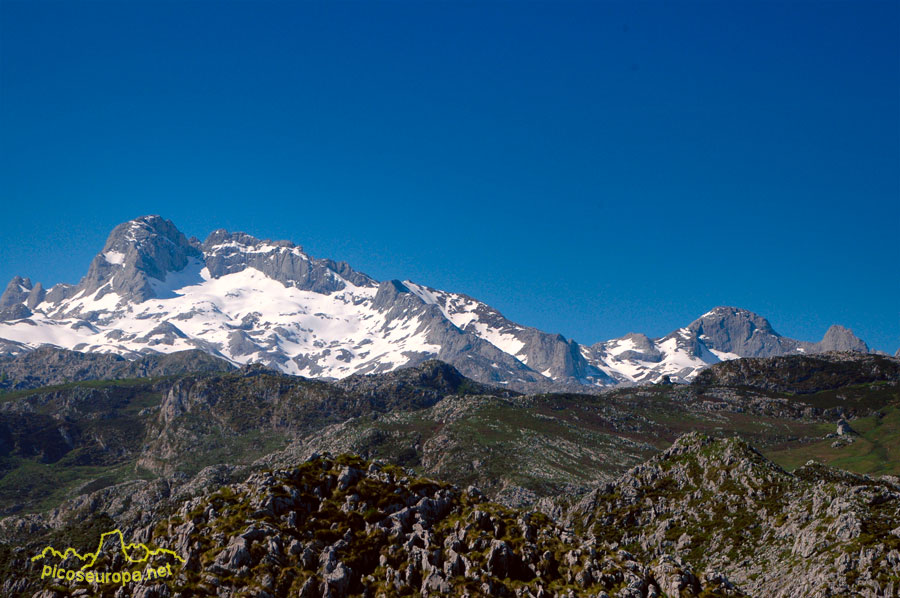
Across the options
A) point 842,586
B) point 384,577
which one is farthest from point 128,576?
point 842,586

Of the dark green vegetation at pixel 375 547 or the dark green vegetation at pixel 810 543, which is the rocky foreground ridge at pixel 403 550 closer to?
the dark green vegetation at pixel 375 547

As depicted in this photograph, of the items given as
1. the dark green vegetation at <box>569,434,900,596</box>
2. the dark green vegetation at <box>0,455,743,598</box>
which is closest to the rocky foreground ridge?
the dark green vegetation at <box>0,455,743,598</box>

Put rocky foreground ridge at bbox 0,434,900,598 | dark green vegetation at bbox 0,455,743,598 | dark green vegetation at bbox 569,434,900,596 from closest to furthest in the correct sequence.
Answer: dark green vegetation at bbox 0,455,743,598 < rocky foreground ridge at bbox 0,434,900,598 < dark green vegetation at bbox 569,434,900,596

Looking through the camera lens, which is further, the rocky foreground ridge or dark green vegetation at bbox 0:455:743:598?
the rocky foreground ridge

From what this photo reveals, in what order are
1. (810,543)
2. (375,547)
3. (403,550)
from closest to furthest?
(403,550), (375,547), (810,543)

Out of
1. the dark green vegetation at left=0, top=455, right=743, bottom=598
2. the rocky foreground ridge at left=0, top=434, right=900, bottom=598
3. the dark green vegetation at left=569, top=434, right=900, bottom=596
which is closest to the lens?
the dark green vegetation at left=0, top=455, right=743, bottom=598

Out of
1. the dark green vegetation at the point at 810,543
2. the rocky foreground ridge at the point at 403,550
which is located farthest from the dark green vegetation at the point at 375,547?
the dark green vegetation at the point at 810,543

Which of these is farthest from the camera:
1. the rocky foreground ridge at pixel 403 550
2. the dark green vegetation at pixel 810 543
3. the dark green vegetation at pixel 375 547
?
the dark green vegetation at pixel 810 543

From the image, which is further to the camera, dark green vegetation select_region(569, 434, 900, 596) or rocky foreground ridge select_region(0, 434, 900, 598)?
dark green vegetation select_region(569, 434, 900, 596)

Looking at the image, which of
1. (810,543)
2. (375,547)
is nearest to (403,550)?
(375,547)

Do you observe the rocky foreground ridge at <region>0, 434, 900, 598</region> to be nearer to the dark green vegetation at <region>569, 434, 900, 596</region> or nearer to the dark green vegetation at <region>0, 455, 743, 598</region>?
the dark green vegetation at <region>0, 455, 743, 598</region>

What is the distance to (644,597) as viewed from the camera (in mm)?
118562

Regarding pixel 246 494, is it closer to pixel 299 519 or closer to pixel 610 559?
pixel 299 519

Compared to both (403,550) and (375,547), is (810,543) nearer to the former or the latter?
(403,550)
